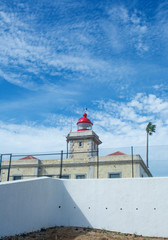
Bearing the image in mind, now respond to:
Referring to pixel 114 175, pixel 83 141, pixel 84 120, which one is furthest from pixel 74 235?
pixel 84 120

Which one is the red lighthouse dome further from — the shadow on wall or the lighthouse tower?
the shadow on wall

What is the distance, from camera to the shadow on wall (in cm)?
892

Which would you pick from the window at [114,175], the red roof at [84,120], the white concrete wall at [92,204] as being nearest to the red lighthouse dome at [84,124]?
the red roof at [84,120]

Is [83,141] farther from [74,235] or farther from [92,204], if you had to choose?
[74,235]

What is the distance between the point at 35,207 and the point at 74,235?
5.90ft

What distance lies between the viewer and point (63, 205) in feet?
39.5

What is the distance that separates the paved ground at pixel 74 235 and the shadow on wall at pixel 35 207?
14.0 inches

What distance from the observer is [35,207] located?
10453mm

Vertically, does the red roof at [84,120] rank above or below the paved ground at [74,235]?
above

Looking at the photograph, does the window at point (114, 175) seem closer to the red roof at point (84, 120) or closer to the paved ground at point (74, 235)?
the paved ground at point (74, 235)

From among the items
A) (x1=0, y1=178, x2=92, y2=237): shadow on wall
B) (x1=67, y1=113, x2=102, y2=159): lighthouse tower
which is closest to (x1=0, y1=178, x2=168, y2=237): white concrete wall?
(x1=0, y1=178, x2=92, y2=237): shadow on wall

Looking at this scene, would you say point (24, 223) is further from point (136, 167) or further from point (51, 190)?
point (136, 167)

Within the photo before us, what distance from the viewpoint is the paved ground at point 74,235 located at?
937 centimetres

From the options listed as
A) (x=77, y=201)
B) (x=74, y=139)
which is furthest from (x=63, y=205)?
(x=74, y=139)
